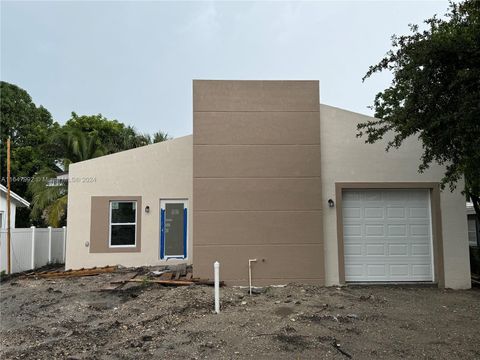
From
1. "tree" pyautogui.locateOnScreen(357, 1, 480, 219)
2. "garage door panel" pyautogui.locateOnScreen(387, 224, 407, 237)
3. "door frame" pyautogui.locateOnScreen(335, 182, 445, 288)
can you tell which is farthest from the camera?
"garage door panel" pyautogui.locateOnScreen(387, 224, 407, 237)

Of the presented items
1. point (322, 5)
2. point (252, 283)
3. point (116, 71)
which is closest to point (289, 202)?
point (252, 283)

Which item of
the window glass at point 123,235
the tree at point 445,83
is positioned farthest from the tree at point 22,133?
the tree at point 445,83

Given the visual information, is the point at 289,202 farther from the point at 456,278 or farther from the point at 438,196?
the point at 456,278

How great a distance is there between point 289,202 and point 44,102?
31.2 metres

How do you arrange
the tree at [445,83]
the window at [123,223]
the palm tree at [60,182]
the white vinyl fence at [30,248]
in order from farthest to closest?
the palm tree at [60,182] → the white vinyl fence at [30,248] → the window at [123,223] → the tree at [445,83]

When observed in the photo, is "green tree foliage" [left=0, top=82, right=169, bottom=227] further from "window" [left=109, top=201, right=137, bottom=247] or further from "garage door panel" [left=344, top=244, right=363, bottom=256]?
"garage door panel" [left=344, top=244, right=363, bottom=256]

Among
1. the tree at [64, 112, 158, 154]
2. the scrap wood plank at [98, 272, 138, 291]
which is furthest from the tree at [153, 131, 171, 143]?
the scrap wood plank at [98, 272, 138, 291]

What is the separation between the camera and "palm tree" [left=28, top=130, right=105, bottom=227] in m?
17.8

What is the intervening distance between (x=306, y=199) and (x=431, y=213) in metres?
3.31

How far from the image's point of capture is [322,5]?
10.8 metres

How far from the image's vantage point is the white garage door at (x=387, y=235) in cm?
984

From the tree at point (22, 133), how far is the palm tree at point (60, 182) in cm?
726

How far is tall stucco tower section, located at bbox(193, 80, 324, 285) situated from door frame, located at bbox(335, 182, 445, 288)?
19.7 inches

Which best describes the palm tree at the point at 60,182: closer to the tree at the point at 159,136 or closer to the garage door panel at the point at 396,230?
the tree at the point at 159,136
